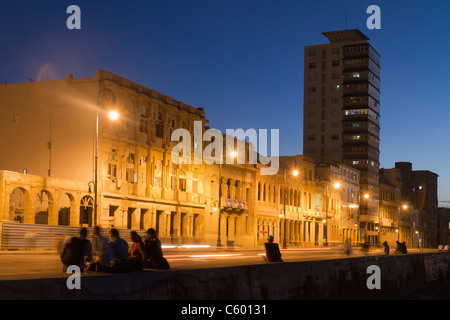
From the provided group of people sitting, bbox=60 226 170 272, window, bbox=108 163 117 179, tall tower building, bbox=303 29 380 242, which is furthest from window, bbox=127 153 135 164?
tall tower building, bbox=303 29 380 242

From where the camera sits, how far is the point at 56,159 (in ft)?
177

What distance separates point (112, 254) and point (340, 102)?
5067 inches

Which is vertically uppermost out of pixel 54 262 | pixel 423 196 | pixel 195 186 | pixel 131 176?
pixel 423 196

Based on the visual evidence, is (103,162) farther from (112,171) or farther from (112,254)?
(112,254)

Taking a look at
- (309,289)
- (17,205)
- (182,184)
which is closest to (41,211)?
(17,205)

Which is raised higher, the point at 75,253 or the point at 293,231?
the point at 75,253

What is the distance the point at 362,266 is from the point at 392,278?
6812mm

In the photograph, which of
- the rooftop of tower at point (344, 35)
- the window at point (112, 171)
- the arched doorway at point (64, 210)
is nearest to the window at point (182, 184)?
the window at point (112, 171)

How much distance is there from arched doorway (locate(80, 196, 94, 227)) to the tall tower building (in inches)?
3697

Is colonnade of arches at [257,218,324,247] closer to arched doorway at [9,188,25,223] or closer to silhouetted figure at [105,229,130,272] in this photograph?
arched doorway at [9,188,25,223]

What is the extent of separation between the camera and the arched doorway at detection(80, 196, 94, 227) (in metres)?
50.6

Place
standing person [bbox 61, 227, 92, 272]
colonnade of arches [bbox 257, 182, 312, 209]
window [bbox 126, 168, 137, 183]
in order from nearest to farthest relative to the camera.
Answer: standing person [bbox 61, 227, 92, 272] → window [bbox 126, 168, 137, 183] → colonnade of arches [bbox 257, 182, 312, 209]

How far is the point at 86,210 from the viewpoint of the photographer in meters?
51.4
